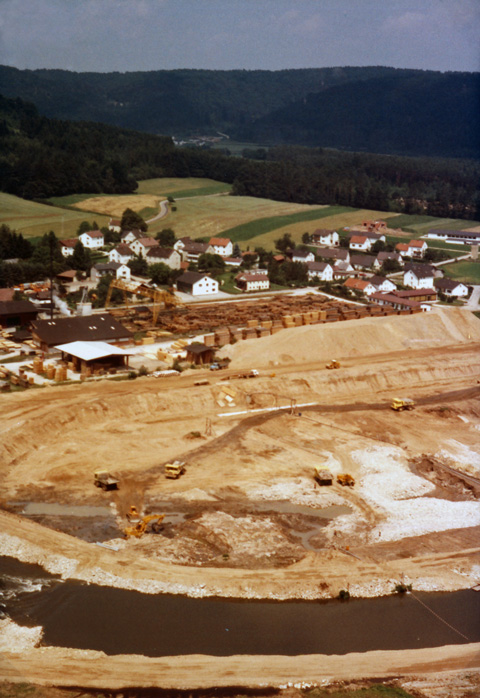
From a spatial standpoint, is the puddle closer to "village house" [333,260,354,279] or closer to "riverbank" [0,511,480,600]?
"riverbank" [0,511,480,600]

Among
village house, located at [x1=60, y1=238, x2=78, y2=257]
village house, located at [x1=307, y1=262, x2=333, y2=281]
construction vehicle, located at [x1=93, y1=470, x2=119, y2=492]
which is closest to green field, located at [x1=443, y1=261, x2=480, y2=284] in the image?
village house, located at [x1=307, y1=262, x2=333, y2=281]

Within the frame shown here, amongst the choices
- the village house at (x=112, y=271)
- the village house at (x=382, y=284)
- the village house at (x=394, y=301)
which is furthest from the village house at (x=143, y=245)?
the village house at (x=394, y=301)

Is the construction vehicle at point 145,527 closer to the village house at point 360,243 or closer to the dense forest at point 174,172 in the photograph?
the village house at point 360,243

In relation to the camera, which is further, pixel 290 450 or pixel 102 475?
pixel 290 450

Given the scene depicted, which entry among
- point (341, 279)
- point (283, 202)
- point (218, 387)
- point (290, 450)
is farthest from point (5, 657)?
point (283, 202)

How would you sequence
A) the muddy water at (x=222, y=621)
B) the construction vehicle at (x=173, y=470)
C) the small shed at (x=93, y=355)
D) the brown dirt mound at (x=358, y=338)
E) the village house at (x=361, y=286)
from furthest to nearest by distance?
the village house at (x=361, y=286)
the brown dirt mound at (x=358, y=338)
the small shed at (x=93, y=355)
the construction vehicle at (x=173, y=470)
the muddy water at (x=222, y=621)

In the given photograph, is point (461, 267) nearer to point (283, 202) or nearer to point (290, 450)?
point (283, 202)
